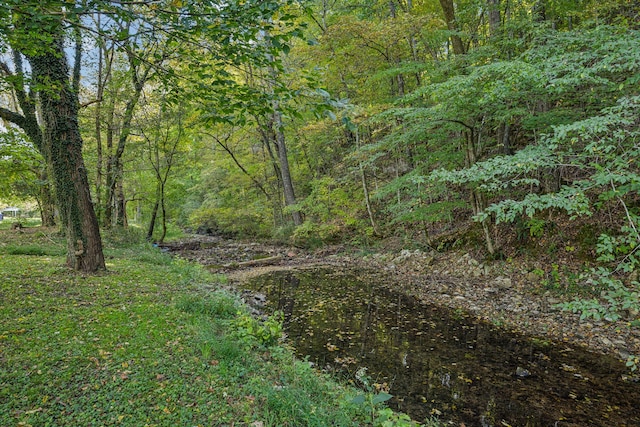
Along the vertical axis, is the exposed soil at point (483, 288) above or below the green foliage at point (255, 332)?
below

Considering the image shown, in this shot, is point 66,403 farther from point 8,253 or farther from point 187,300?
point 8,253

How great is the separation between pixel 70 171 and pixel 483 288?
851 centimetres

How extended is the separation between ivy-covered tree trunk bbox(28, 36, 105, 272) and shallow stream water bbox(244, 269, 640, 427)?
3.72m

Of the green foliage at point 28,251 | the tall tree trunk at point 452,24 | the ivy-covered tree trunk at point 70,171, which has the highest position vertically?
the tall tree trunk at point 452,24

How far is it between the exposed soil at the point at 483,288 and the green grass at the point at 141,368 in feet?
12.2

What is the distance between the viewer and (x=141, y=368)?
10.2ft

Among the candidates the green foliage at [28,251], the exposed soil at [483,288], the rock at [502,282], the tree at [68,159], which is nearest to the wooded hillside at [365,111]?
the tree at [68,159]

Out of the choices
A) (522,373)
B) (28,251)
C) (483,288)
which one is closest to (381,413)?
(522,373)

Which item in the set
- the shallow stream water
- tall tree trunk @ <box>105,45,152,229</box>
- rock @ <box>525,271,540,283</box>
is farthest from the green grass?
tall tree trunk @ <box>105,45,152,229</box>

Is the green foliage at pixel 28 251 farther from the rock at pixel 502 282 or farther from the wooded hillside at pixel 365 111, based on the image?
the rock at pixel 502 282

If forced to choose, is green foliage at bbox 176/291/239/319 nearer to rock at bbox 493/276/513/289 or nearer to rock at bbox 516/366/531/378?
rock at bbox 516/366/531/378

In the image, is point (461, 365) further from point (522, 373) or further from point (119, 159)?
point (119, 159)

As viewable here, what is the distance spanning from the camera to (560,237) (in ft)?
22.6

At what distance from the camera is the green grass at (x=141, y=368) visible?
8.32ft
